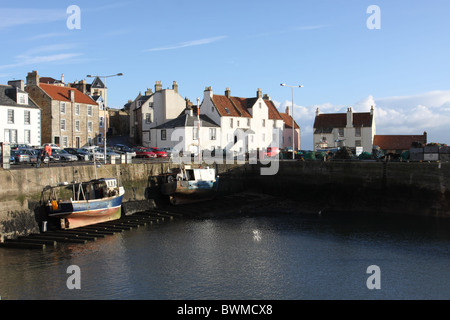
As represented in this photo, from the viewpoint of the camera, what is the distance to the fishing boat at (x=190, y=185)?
4097cm

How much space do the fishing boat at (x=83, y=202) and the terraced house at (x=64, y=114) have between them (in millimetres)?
29607

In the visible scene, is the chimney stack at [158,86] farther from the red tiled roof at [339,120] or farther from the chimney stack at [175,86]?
the red tiled roof at [339,120]

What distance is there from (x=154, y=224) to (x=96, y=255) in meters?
9.16

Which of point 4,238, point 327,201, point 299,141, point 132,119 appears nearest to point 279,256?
point 4,238

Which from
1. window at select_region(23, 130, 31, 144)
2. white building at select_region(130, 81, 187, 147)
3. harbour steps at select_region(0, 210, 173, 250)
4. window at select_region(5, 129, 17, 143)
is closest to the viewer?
harbour steps at select_region(0, 210, 173, 250)

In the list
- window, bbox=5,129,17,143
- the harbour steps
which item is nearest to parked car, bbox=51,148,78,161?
window, bbox=5,129,17,143

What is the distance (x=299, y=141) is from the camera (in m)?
84.6

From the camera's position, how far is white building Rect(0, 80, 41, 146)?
53.6m

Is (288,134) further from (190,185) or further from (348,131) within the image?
(190,185)

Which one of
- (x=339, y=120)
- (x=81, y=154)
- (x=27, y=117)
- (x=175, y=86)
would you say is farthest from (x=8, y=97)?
(x=339, y=120)

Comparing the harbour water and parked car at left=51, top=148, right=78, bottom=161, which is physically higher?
parked car at left=51, top=148, right=78, bottom=161

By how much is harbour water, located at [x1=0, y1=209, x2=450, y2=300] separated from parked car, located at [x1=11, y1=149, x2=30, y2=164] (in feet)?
45.2

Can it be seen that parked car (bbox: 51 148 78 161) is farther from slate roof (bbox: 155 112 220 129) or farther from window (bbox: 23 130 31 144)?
slate roof (bbox: 155 112 220 129)
